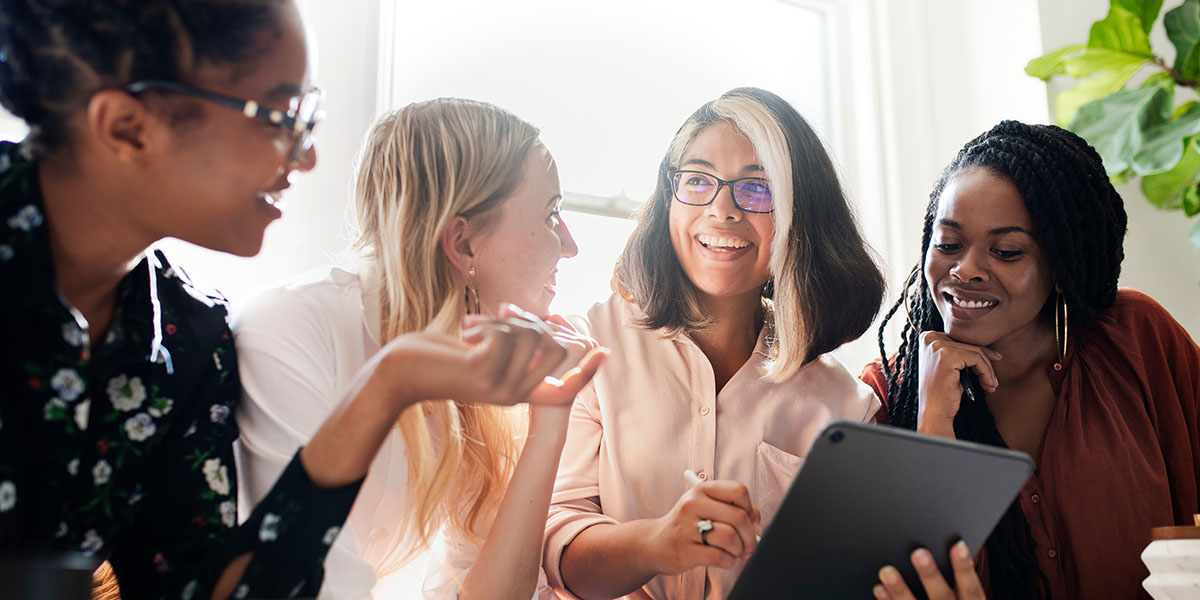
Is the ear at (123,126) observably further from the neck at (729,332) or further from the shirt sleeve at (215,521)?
the neck at (729,332)

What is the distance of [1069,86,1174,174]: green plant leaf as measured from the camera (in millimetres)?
2018

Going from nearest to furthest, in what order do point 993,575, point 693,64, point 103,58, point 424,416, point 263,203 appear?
point 103,58, point 263,203, point 424,416, point 993,575, point 693,64

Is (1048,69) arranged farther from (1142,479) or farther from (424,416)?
(424,416)

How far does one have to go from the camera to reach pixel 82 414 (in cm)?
79

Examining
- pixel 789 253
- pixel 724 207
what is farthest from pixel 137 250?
pixel 789 253

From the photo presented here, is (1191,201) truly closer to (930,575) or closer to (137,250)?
(930,575)

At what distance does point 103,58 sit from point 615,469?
891 mm

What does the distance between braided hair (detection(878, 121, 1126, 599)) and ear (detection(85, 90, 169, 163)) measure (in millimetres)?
1176

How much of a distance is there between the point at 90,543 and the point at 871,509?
2.39 feet

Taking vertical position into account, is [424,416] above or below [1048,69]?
below

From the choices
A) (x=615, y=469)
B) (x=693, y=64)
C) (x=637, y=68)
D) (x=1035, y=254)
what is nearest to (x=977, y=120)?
(x=693, y=64)

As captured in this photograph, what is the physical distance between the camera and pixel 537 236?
3.84ft

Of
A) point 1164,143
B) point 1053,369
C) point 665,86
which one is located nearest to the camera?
point 1053,369

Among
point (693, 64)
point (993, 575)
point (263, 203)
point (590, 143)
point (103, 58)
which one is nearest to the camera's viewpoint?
point (103, 58)
